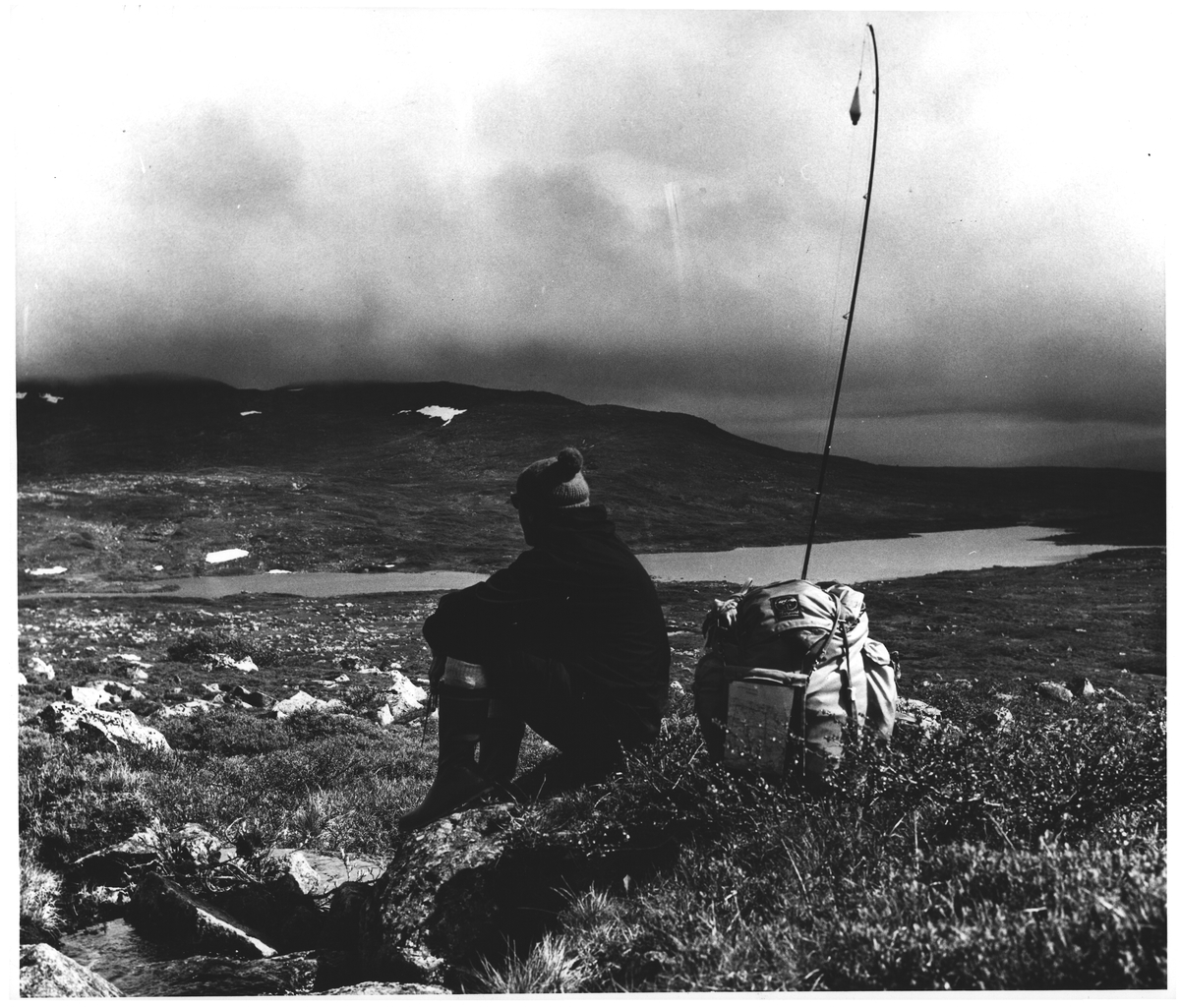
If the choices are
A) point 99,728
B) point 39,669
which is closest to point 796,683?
point 99,728

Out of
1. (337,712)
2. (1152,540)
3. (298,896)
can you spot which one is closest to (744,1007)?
(298,896)

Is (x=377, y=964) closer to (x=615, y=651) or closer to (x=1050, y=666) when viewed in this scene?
(x=615, y=651)

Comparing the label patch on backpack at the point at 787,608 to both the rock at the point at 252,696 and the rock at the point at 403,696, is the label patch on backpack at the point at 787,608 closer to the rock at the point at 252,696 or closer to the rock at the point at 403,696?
the rock at the point at 403,696

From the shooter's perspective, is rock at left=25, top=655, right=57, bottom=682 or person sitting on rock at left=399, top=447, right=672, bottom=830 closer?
person sitting on rock at left=399, top=447, right=672, bottom=830

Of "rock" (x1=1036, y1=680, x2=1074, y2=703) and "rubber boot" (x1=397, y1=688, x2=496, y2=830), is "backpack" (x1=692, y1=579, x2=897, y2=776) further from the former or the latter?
"rock" (x1=1036, y1=680, x2=1074, y2=703)

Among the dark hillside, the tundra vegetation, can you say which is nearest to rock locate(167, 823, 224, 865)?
the tundra vegetation

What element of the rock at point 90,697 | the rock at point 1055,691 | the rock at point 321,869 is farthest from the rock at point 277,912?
the rock at point 1055,691

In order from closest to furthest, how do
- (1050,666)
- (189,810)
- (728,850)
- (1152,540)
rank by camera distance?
1. (728,850)
2. (189,810)
3. (1152,540)
4. (1050,666)

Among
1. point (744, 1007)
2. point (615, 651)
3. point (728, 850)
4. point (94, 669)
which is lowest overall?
point (94, 669)
